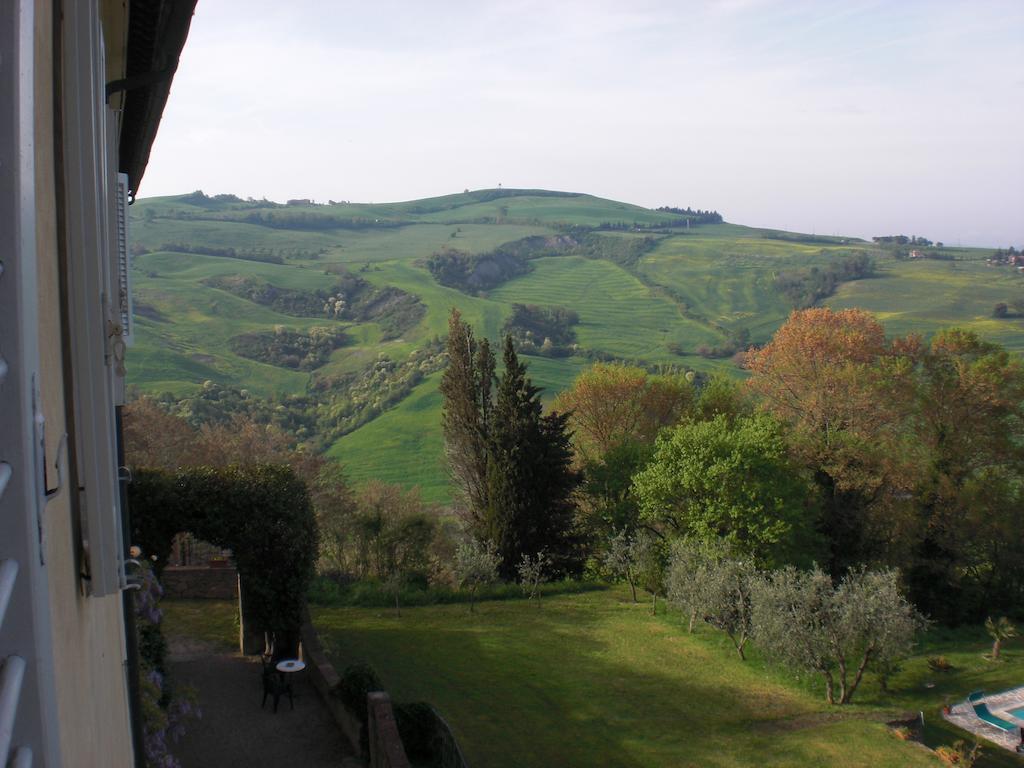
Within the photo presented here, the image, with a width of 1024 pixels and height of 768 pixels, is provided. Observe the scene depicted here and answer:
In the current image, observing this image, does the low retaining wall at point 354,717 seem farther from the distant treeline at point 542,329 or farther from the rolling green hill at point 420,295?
the distant treeline at point 542,329

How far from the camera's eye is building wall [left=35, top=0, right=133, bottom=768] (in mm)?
1563

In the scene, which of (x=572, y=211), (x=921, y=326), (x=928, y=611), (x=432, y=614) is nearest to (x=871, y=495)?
(x=928, y=611)

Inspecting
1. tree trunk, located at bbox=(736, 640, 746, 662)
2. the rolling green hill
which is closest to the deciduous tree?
tree trunk, located at bbox=(736, 640, 746, 662)

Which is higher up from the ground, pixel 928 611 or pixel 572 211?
pixel 572 211

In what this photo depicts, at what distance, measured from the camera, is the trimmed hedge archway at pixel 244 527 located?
1352 centimetres

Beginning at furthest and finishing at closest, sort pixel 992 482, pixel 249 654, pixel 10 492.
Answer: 1. pixel 992 482
2. pixel 249 654
3. pixel 10 492

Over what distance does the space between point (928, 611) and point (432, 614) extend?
17735mm

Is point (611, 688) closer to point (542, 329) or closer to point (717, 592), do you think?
point (717, 592)

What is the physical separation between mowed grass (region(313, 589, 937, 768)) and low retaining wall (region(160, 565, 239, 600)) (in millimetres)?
2238

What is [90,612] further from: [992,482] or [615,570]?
[992,482]

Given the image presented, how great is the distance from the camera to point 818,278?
93562mm

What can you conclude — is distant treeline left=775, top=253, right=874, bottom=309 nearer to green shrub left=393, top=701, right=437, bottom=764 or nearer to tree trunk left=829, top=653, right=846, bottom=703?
tree trunk left=829, top=653, right=846, bottom=703

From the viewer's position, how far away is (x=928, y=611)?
92.3ft

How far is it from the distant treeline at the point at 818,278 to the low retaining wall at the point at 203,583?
77587 millimetres
